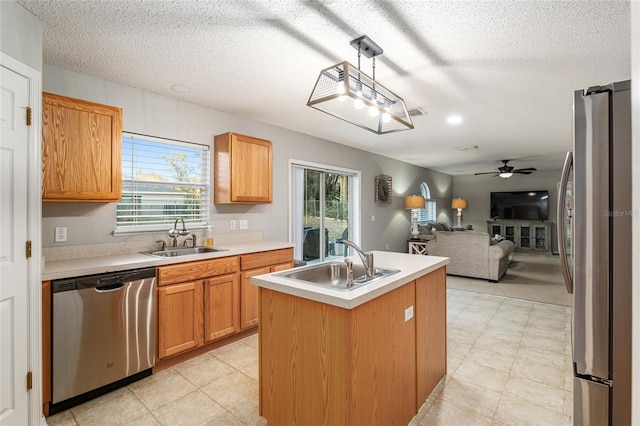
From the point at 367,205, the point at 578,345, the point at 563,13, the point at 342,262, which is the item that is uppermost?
the point at 563,13

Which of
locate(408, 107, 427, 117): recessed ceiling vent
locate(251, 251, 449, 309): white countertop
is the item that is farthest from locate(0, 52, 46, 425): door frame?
locate(408, 107, 427, 117): recessed ceiling vent

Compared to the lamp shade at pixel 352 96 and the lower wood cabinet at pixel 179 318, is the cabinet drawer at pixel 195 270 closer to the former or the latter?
the lower wood cabinet at pixel 179 318

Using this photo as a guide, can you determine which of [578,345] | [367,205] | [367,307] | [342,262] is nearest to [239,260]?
[342,262]

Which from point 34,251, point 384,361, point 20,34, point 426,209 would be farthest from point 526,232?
point 20,34

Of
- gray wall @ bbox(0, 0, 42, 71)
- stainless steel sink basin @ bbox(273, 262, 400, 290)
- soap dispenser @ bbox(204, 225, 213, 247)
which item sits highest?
gray wall @ bbox(0, 0, 42, 71)

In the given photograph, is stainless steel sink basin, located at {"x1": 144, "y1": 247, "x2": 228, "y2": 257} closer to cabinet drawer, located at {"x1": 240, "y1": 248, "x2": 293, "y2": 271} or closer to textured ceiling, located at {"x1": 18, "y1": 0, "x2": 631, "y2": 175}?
cabinet drawer, located at {"x1": 240, "y1": 248, "x2": 293, "y2": 271}

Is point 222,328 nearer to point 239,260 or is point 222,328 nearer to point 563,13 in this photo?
point 239,260

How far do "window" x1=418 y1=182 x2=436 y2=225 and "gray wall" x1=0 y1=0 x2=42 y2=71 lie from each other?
8.13 m

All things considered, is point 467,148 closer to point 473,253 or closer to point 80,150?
point 473,253

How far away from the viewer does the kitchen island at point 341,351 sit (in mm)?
1476

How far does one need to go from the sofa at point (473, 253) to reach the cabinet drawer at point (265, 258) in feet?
11.5

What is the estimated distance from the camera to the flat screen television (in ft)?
30.1

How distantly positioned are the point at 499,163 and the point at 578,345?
7.34m

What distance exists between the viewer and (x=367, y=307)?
1.56m
